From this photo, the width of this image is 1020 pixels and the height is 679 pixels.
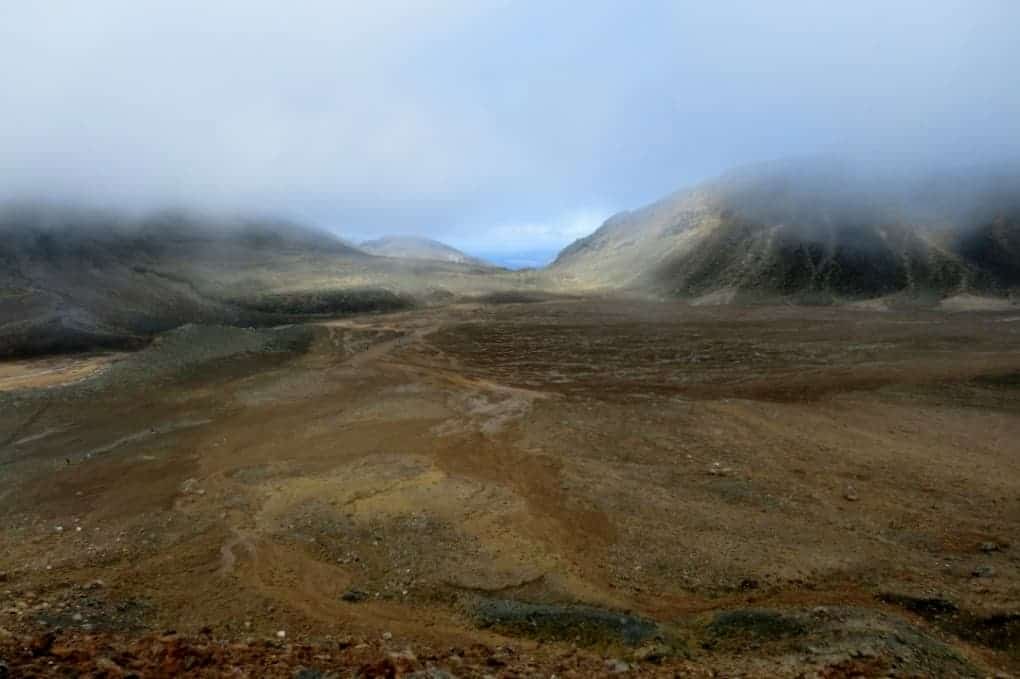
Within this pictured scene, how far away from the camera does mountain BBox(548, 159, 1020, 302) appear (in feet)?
154

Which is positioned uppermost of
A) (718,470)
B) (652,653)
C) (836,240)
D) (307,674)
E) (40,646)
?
(836,240)

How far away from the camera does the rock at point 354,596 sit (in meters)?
7.62

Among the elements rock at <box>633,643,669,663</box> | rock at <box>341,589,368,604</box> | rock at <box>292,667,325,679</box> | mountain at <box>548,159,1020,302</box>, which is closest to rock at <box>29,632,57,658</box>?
rock at <box>292,667,325,679</box>

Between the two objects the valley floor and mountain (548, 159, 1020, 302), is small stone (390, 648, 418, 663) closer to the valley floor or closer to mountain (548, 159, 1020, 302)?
the valley floor

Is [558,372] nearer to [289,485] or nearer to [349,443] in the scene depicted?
[349,443]

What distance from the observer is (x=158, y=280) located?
52.3m

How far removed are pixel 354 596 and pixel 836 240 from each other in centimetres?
5693

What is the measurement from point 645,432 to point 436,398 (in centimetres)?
715

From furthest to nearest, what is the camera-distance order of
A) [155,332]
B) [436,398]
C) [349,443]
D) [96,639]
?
[155,332] → [436,398] → [349,443] → [96,639]

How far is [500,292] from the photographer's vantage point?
210ft

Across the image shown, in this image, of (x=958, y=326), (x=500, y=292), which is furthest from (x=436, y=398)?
(x=500, y=292)

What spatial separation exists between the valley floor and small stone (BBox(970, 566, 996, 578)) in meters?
0.09

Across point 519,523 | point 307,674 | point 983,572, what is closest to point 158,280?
point 519,523

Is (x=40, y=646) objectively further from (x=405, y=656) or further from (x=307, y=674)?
(x=405, y=656)
